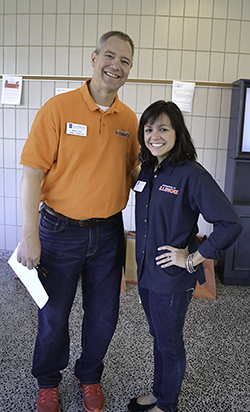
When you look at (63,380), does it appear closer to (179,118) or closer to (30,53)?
(179,118)

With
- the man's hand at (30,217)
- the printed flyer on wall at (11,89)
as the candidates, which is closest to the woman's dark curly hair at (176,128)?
the man's hand at (30,217)

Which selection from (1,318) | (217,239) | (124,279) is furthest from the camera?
(124,279)

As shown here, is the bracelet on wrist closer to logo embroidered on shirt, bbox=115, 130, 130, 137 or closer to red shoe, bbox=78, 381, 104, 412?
logo embroidered on shirt, bbox=115, 130, 130, 137

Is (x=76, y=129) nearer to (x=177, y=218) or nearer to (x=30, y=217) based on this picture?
(x=30, y=217)

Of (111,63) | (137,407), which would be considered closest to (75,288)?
(137,407)

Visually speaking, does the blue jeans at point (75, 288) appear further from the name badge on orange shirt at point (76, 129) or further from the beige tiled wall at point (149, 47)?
the beige tiled wall at point (149, 47)

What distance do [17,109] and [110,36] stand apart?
7.29 ft

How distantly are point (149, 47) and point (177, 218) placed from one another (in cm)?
237

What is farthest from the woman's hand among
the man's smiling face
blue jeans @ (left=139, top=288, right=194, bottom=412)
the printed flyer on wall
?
the printed flyer on wall

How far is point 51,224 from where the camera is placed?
4.99 ft

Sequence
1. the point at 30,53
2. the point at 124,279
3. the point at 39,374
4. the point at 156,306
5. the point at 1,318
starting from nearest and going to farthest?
the point at 156,306, the point at 39,374, the point at 1,318, the point at 124,279, the point at 30,53

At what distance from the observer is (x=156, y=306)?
4.68 feet

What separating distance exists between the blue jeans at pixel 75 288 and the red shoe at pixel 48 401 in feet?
0.09

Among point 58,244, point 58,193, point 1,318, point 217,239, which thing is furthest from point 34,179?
point 1,318
